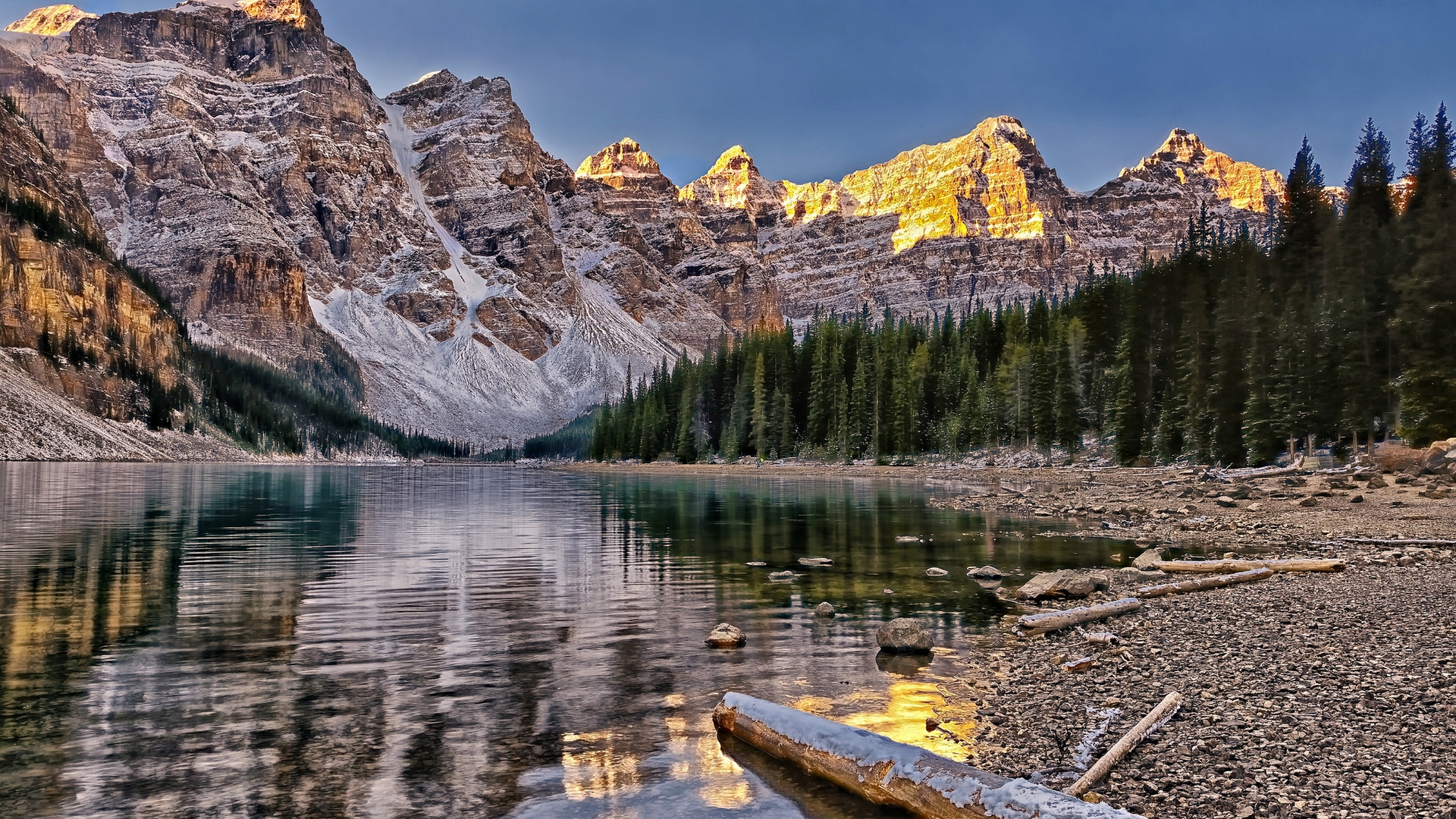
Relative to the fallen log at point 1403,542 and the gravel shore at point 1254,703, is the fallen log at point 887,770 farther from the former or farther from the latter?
the fallen log at point 1403,542

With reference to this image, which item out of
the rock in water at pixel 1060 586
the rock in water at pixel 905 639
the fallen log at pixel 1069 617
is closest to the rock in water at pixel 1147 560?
the rock in water at pixel 1060 586

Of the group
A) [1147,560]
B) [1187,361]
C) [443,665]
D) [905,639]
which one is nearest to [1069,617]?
[905,639]

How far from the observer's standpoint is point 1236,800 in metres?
8.07

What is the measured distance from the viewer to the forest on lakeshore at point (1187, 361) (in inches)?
2074

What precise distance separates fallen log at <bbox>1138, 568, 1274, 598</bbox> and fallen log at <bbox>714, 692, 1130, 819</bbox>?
12944mm

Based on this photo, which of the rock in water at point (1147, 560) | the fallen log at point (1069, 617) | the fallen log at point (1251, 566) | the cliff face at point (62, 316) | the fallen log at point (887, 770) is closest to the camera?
the fallen log at point (887, 770)

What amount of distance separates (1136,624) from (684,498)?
48989 millimetres

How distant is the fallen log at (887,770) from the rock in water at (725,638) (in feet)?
16.0

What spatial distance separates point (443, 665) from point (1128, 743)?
34.4ft

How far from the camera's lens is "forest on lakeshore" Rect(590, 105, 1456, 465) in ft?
173

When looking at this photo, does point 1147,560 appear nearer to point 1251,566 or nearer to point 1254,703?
point 1251,566

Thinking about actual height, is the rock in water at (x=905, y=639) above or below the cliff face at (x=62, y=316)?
below

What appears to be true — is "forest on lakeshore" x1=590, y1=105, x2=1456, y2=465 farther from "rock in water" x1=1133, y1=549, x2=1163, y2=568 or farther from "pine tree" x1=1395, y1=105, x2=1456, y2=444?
"rock in water" x1=1133, y1=549, x2=1163, y2=568

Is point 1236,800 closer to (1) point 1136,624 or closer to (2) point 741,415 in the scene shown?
(1) point 1136,624
